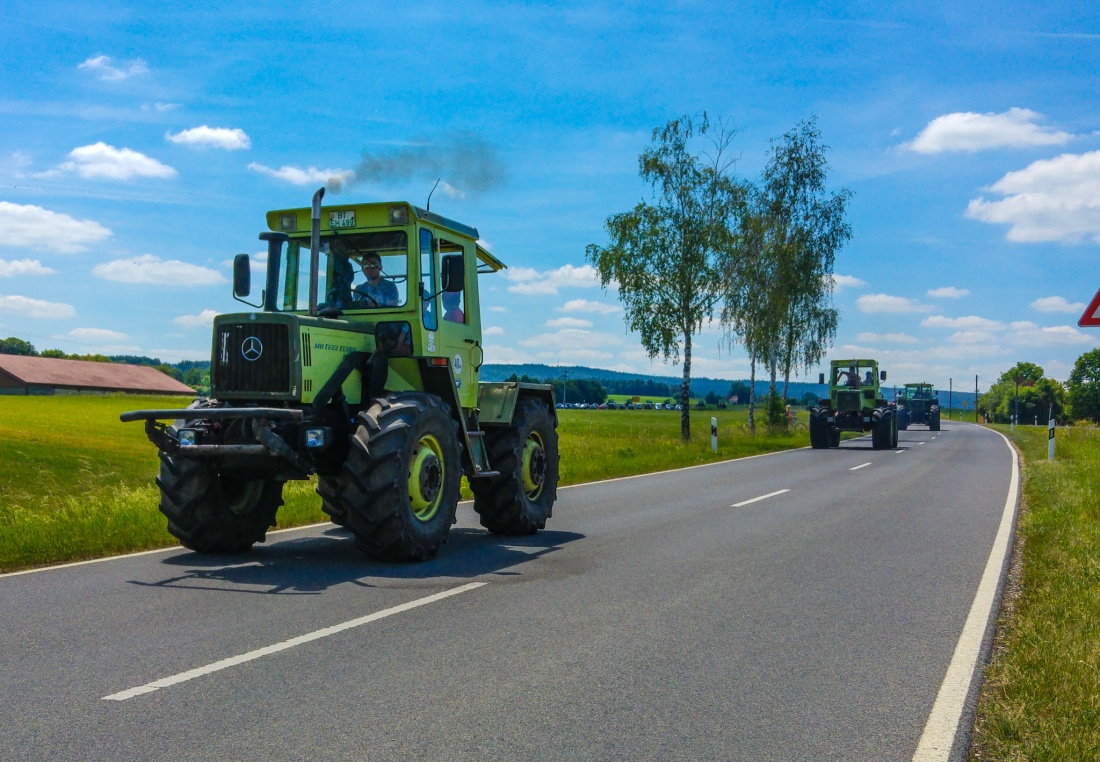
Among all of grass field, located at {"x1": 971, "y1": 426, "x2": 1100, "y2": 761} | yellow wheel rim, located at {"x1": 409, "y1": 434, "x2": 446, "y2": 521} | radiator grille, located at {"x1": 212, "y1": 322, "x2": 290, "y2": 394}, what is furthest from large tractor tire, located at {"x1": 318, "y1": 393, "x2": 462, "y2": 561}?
grass field, located at {"x1": 971, "y1": 426, "x2": 1100, "y2": 761}

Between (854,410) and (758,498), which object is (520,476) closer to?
(758,498)

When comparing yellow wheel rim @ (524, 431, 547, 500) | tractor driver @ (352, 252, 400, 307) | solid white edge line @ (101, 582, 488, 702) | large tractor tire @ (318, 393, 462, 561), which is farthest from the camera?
yellow wheel rim @ (524, 431, 547, 500)

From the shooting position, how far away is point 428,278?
8.84 m

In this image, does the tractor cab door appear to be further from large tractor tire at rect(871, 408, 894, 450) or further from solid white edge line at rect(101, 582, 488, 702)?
large tractor tire at rect(871, 408, 894, 450)

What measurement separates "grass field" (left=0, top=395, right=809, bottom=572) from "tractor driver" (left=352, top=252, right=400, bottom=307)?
309 cm

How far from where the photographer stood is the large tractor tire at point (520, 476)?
9.66 m

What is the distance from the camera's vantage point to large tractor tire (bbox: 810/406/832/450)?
3072 centimetres

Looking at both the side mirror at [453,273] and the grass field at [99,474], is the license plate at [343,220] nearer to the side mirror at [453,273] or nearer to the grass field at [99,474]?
the side mirror at [453,273]

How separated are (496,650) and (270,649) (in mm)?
1245

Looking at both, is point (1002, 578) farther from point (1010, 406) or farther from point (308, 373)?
point (1010, 406)

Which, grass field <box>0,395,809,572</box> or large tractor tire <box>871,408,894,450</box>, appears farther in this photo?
large tractor tire <box>871,408,894,450</box>

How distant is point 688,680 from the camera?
4.63 m

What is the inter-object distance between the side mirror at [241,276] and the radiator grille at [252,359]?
30.6 inches

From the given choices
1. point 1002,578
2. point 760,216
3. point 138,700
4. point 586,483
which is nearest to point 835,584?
point 1002,578
